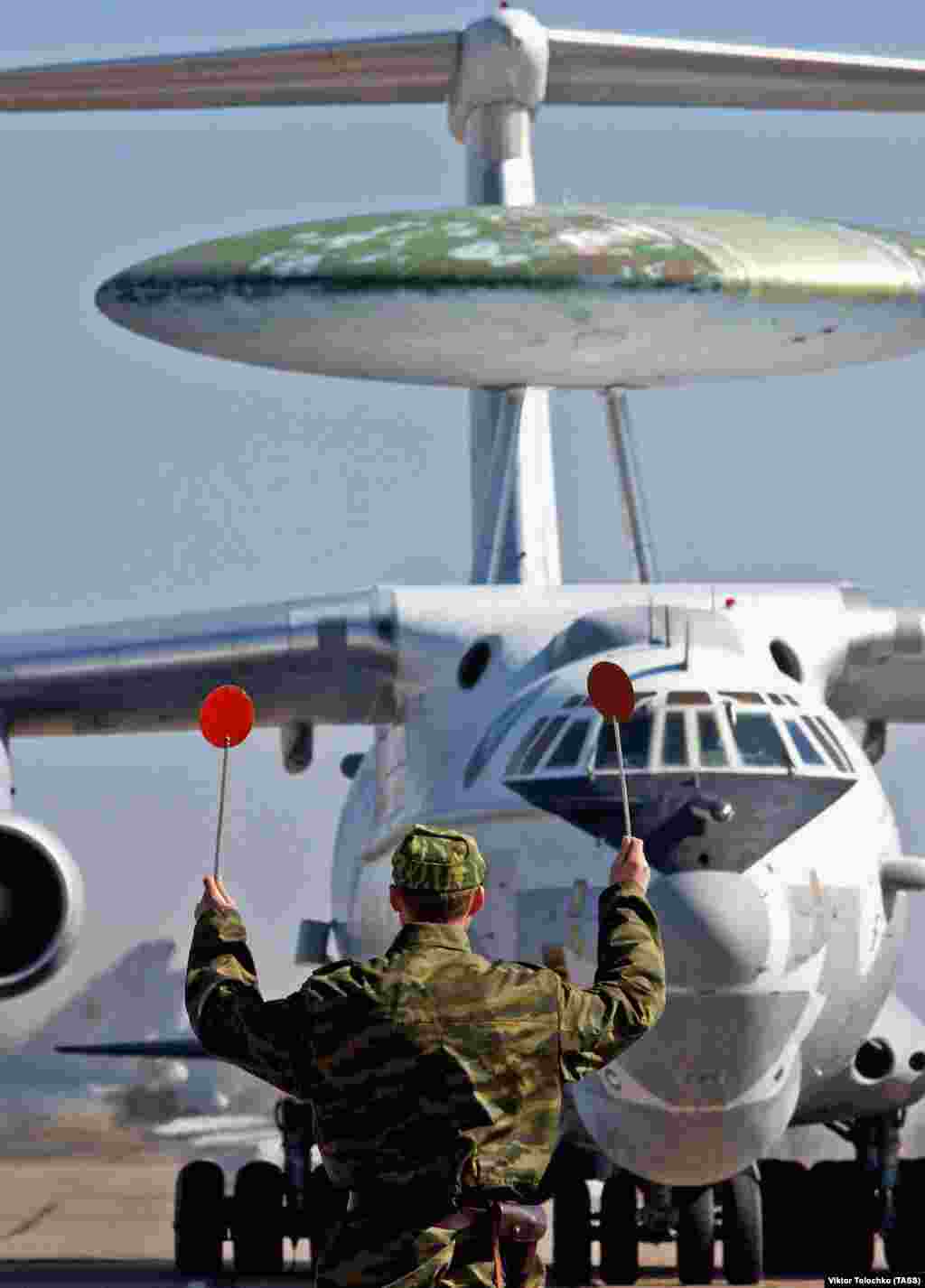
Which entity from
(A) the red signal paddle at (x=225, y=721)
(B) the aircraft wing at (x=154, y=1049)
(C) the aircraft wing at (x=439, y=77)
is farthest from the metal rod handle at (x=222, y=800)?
(C) the aircraft wing at (x=439, y=77)

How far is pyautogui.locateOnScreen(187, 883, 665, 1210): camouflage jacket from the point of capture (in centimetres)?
381

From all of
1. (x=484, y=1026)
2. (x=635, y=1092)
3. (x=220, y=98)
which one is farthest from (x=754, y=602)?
(x=484, y=1026)

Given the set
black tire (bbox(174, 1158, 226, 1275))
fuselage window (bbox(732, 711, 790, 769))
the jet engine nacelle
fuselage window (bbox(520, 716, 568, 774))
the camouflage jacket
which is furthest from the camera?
black tire (bbox(174, 1158, 226, 1275))

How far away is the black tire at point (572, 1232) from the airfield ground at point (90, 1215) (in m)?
0.47

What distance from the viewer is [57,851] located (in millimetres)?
13328

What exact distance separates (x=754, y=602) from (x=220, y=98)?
7718 millimetres

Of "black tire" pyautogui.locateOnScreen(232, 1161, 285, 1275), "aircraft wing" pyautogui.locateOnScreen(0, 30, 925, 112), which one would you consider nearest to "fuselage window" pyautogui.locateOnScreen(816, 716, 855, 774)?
"black tire" pyautogui.locateOnScreen(232, 1161, 285, 1275)

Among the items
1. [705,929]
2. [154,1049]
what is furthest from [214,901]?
[154,1049]

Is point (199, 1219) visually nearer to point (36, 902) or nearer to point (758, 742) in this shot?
point (36, 902)

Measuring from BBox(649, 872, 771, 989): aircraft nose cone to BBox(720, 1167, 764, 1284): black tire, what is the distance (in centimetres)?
287

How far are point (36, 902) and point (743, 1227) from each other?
3797 mm

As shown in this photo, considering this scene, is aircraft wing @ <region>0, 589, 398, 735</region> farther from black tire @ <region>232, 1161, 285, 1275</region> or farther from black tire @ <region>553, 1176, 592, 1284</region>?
black tire @ <region>553, 1176, 592, 1284</region>

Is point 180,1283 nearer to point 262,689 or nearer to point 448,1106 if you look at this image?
point 262,689

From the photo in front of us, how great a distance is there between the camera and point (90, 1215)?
21.3m
